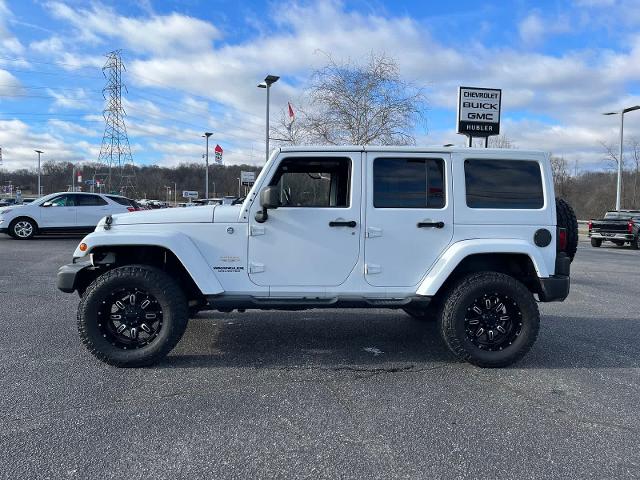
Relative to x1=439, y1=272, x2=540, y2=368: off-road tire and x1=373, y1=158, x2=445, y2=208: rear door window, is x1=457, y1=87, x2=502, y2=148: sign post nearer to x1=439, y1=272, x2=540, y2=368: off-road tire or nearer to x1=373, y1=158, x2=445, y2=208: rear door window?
x1=373, y1=158, x2=445, y2=208: rear door window

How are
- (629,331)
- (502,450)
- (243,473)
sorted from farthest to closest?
(629,331) < (502,450) < (243,473)

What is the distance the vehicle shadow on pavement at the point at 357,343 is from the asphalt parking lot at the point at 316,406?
0.03m

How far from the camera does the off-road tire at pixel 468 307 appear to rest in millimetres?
4547

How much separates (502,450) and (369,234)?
82.3 inches

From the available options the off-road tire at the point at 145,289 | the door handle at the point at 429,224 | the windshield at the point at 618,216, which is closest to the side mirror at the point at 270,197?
the off-road tire at the point at 145,289

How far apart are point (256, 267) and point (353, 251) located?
2.93 feet

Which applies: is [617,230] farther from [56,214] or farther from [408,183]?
[56,214]

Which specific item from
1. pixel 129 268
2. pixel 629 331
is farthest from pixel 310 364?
pixel 629 331

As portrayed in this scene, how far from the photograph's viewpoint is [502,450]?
10.4 ft

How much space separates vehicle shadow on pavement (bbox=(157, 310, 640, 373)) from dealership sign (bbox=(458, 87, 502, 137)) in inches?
412

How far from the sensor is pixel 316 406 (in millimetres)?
3760

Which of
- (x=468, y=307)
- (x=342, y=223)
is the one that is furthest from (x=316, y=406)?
(x=468, y=307)

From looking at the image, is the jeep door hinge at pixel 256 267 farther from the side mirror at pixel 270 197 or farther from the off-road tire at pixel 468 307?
the off-road tire at pixel 468 307

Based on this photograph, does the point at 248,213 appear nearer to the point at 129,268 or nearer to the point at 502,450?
the point at 129,268
